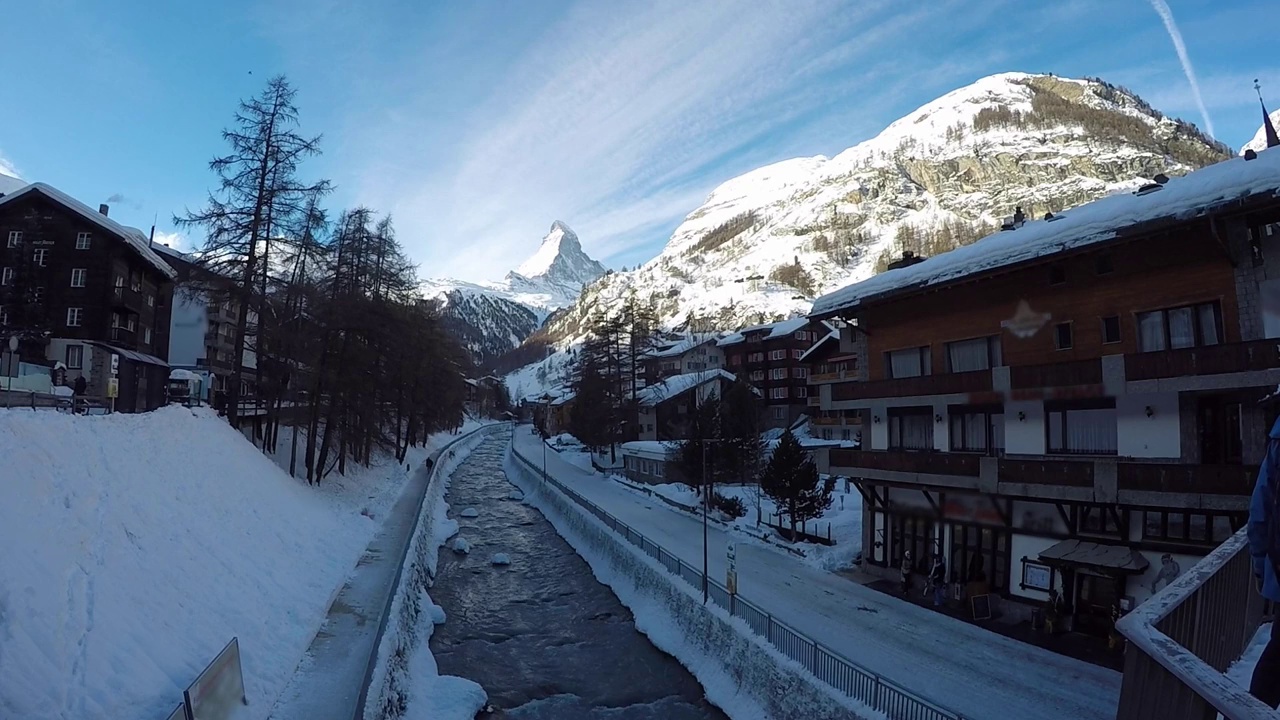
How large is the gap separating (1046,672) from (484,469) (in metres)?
63.6

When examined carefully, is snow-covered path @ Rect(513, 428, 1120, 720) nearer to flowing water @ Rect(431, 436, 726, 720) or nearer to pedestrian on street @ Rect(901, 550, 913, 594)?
pedestrian on street @ Rect(901, 550, 913, 594)

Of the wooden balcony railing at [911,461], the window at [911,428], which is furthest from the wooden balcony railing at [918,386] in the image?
the wooden balcony railing at [911,461]

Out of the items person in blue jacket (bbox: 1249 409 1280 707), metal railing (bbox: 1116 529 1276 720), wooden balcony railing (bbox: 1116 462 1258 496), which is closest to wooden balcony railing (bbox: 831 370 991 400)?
wooden balcony railing (bbox: 1116 462 1258 496)

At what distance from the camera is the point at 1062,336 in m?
Result: 18.7

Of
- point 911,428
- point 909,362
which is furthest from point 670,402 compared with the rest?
point 911,428

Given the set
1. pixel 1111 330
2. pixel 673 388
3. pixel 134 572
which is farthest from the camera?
pixel 673 388

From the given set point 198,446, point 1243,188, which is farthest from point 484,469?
point 1243,188

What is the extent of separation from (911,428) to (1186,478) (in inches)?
357

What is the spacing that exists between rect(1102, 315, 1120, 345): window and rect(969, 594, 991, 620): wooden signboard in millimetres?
7941

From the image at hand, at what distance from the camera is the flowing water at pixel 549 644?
17.2 m

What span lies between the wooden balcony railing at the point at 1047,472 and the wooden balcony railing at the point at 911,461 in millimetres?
894

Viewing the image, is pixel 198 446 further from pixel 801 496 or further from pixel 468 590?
pixel 801 496

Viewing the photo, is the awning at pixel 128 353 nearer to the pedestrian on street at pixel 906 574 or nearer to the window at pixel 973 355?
the pedestrian on street at pixel 906 574

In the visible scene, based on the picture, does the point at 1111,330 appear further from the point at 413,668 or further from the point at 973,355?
the point at 413,668
